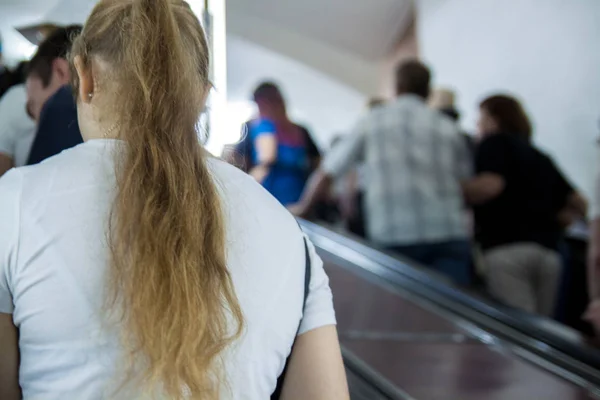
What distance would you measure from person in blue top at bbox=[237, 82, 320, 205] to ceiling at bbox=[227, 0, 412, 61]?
17.5 inches

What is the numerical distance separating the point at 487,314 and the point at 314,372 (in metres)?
2.42

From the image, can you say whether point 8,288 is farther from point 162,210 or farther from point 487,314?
point 487,314

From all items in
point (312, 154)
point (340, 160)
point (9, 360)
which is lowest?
point (312, 154)

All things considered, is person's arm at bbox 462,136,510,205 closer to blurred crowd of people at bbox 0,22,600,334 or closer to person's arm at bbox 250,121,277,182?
blurred crowd of people at bbox 0,22,600,334

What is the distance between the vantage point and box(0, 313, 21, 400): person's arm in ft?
2.62

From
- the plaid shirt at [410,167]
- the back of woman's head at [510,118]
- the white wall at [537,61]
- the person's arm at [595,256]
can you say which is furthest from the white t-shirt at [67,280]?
the white wall at [537,61]

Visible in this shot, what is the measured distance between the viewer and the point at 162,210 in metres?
0.82

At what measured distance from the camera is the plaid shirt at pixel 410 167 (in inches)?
120

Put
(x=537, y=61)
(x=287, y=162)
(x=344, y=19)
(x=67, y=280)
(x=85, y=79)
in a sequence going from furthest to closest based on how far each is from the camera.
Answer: (x=537, y=61)
(x=344, y=19)
(x=287, y=162)
(x=85, y=79)
(x=67, y=280)

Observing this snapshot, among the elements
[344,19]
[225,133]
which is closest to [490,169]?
[344,19]

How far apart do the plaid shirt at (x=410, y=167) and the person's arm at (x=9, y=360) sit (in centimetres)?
234

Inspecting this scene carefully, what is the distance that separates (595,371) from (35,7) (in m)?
2.26

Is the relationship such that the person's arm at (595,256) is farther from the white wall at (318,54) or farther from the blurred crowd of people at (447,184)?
the white wall at (318,54)

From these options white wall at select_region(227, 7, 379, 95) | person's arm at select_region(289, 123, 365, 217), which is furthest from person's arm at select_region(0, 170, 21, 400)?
white wall at select_region(227, 7, 379, 95)
